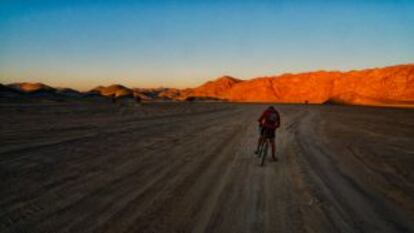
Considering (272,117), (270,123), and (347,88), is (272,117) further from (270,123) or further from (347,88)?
(347,88)

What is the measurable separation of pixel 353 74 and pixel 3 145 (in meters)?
164

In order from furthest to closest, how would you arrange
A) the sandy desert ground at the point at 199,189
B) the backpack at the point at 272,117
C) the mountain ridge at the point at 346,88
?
the mountain ridge at the point at 346,88 < the backpack at the point at 272,117 < the sandy desert ground at the point at 199,189

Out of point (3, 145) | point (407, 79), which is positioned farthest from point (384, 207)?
point (407, 79)

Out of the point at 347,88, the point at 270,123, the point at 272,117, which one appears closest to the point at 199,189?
the point at 270,123

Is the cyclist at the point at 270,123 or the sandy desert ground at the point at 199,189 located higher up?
the cyclist at the point at 270,123

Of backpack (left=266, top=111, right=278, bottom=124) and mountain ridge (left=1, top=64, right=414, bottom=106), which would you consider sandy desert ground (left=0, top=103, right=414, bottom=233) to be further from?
mountain ridge (left=1, top=64, right=414, bottom=106)

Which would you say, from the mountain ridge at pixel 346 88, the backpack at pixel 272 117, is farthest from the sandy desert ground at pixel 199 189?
the mountain ridge at pixel 346 88

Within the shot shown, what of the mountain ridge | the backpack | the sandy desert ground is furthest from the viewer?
the mountain ridge

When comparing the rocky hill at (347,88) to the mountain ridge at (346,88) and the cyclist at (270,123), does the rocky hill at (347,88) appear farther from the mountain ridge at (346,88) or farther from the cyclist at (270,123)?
the cyclist at (270,123)

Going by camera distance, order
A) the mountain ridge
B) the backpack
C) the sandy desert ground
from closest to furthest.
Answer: the sandy desert ground < the backpack < the mountain ridge

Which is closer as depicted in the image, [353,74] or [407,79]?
[407,79]

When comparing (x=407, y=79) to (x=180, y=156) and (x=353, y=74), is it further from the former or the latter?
(x=180, y=156)

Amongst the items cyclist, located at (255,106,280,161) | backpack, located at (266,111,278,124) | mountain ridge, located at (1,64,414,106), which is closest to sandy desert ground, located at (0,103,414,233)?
cyclist, located at (255,106,280,161)

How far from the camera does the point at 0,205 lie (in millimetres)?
6848
